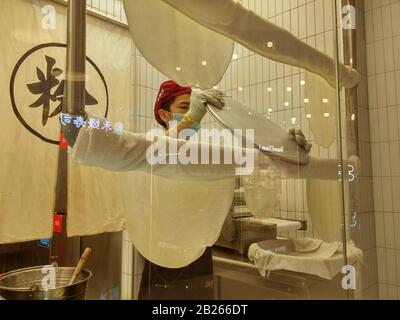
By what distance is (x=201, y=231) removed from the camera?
2.93 ft

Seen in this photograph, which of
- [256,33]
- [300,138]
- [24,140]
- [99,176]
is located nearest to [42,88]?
[24,140]

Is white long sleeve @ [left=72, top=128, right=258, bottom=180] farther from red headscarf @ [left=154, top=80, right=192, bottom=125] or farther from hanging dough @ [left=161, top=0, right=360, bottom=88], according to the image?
hanging dough @ [left=161, top=0, right=360, bottom=88]

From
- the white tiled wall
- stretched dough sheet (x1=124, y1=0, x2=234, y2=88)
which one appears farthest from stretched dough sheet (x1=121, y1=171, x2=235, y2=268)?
the white tiled wall

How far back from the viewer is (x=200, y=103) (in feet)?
2.78

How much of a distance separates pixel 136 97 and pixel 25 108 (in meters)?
0.54

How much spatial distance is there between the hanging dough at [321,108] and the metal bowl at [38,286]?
2.51 feet

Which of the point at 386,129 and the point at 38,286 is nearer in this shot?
the point at 38,286

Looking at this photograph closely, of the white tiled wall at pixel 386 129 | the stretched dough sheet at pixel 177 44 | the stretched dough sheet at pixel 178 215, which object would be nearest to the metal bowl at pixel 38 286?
the stretched dough sheet at pixel 178 215

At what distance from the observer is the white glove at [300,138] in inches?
32.2

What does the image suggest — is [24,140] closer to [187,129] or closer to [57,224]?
[57,224]

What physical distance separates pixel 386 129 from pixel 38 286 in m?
1.31

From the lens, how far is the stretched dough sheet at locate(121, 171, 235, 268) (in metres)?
0.87

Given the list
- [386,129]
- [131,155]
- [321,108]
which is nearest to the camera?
[131,155]

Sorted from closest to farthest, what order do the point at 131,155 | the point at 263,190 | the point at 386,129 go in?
the point at 131,155 < the point at 263,190 < the point at 386,129
